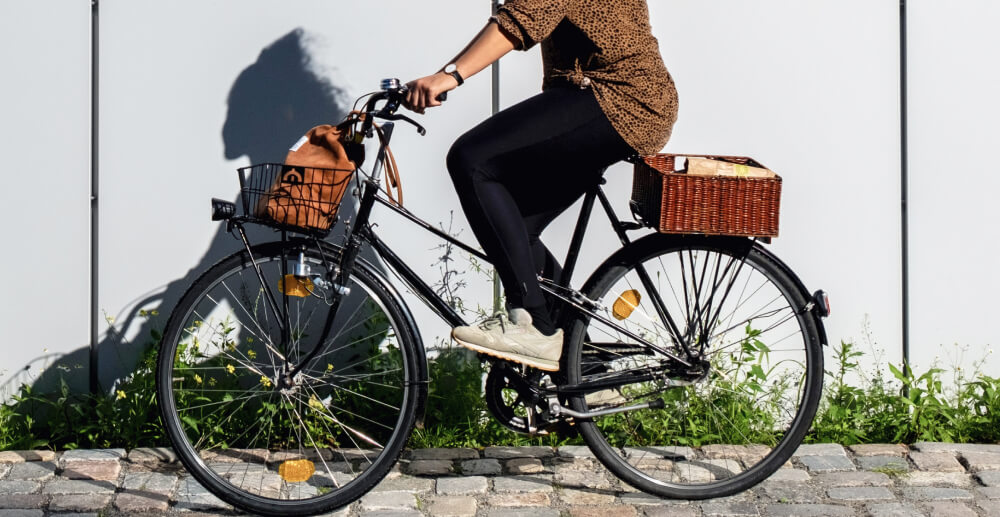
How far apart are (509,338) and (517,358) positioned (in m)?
0.08

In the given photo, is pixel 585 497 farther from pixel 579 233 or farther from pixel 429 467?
pixel 579 233

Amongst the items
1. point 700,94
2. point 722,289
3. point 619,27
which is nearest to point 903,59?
point 700,94

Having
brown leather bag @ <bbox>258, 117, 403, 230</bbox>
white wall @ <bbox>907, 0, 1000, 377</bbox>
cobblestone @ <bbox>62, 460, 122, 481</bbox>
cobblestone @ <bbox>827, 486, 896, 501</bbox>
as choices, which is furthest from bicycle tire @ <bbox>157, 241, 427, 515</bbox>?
white wall @ <bbox>907, 0, 1000, 377</bbox>

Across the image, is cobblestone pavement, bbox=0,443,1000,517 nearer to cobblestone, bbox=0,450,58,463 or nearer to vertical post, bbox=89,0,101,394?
cobblestone, bbox=0,450,58,463

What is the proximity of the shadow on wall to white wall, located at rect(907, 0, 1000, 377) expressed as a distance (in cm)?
247

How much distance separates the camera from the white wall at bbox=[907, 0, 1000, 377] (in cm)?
567

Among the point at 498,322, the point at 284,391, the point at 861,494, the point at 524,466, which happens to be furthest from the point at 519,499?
the point at 861,494

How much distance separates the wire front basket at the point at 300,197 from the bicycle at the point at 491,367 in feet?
0.15

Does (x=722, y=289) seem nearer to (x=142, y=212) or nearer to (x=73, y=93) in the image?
(x=142, y=212)

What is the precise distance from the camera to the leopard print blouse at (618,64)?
4.38 m

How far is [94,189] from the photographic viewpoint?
575 cm

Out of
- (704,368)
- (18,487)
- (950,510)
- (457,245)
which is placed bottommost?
(950,510)

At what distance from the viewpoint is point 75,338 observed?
228 inches

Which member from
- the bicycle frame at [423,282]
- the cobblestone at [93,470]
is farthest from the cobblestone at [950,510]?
the cobblestone at [93,470]
